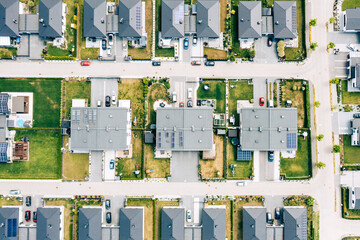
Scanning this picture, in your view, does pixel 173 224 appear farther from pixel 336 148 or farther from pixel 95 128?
pixel 336 148

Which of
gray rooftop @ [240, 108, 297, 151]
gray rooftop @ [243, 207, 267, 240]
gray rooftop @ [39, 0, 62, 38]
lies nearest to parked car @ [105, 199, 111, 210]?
gray rooftop @ [243, 207, 267, 240]

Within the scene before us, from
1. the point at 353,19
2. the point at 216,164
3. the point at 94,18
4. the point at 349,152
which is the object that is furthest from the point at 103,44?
the point at 349,152

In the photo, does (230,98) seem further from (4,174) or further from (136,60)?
(4,174)

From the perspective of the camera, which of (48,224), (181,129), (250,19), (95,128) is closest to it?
(95,128)

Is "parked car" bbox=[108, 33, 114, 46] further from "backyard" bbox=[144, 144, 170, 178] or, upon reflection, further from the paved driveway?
the paved driveway

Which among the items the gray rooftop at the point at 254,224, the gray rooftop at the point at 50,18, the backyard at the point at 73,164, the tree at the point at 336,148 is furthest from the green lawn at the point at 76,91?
the tree at the point at 336,148

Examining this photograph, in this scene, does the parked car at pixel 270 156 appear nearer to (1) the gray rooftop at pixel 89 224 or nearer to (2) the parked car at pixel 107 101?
(2) the parked car at pixel 107 101
